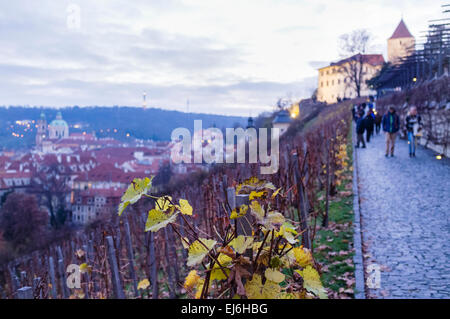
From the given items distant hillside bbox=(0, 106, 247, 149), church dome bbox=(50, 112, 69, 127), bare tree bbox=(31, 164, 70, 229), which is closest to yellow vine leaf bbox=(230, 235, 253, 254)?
distant hillside bbox=(0, 106, 247, 149)

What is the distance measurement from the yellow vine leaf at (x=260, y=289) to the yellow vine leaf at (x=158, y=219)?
360 mm

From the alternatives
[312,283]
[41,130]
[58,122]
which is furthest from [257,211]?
[58,122]

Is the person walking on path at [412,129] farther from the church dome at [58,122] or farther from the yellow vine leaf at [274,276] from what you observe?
the church dome at [58,122]

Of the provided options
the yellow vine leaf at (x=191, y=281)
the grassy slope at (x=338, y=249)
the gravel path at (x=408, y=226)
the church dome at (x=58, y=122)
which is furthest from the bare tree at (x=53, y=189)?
the yellow vine leaf at (x=191, y=281)

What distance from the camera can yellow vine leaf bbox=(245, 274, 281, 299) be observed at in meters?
1.41

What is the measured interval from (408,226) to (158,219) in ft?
21.3

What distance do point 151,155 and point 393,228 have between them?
171 feet

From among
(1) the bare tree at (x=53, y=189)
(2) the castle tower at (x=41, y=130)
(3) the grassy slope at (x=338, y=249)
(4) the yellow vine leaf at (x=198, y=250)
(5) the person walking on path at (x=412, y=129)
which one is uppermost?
(2) the castle tower at (x=41, y=130)

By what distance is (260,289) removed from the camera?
1.42 meters

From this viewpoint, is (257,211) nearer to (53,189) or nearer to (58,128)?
(53,189)

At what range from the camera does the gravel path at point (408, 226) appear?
479 cm
